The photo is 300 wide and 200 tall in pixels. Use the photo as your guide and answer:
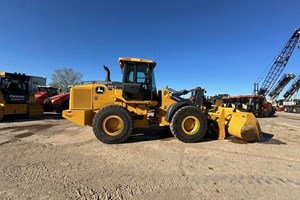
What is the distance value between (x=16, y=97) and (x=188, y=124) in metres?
9.60

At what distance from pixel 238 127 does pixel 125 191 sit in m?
4.29

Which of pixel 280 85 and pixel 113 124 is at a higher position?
pixel 280 85

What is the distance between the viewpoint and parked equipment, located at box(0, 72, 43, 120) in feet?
33.7

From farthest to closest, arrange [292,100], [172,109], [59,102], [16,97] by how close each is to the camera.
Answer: [292,100] < [59,102] < [16,97] < [172,109]

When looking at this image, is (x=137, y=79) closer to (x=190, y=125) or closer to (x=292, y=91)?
(x=190, y=125)

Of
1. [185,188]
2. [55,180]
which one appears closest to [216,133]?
[185,188]

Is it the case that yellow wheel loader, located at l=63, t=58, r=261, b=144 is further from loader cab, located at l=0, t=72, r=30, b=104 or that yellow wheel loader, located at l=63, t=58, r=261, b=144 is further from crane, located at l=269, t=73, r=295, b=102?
crane, located at l=269, t=73, r=295, b=102

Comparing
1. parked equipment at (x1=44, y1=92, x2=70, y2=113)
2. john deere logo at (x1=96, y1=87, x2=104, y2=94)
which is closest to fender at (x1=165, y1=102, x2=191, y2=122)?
john deere logo at (x1=96, y1=87, x2=104, y2=94)

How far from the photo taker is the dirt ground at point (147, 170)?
290cm

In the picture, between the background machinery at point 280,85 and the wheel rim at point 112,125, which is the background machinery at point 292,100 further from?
the wheel rim at point 112,125

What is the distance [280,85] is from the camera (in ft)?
115

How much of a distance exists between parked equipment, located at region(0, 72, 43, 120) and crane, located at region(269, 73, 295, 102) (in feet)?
121

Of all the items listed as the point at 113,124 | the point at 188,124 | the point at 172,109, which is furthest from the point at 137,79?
the point at 188,124

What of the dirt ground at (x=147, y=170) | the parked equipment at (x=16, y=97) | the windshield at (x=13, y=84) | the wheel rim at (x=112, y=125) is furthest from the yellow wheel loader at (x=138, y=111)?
the windshield at (x=13, y=84)
